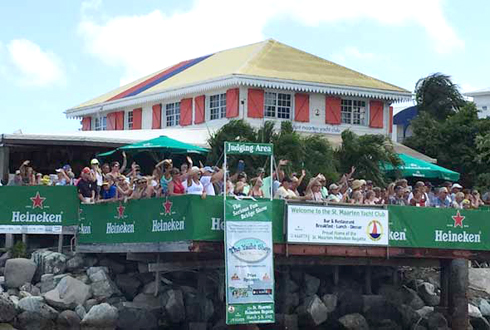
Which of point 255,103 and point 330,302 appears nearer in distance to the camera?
point 330,302

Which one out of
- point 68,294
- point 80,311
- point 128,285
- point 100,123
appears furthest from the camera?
point 100,123

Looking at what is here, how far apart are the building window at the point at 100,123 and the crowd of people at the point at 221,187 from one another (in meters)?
22.2

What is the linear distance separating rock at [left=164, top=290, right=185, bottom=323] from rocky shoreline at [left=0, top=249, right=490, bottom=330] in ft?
0.08

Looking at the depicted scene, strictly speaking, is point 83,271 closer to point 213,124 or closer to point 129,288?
point 129,288

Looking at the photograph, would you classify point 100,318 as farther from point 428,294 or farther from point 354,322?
point 428,294

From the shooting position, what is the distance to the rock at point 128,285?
88.1ft

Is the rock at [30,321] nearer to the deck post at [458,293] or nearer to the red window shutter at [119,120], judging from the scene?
the deck post at [458,293]

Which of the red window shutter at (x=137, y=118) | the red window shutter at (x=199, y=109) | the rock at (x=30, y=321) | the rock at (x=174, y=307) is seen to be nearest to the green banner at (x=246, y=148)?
the rock at (x=174, y=307)

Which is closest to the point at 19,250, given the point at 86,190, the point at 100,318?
the point at 86,190

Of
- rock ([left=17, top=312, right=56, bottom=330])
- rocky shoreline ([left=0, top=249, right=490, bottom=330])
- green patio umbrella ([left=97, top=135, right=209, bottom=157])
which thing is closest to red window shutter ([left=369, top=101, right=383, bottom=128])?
green patio umbrella ([left=97, top=135, right=209, bottom=157])

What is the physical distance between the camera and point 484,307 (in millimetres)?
29953

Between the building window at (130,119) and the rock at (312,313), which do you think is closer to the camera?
the rock at (312,313)

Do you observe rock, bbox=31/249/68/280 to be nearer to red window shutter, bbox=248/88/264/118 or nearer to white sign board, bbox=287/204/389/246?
white sign board, bbox=287/204/389/246

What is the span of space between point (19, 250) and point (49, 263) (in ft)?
4.22
